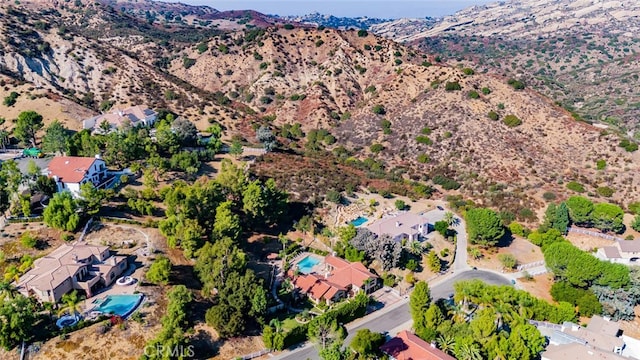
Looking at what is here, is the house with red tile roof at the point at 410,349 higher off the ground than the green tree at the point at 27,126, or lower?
lower

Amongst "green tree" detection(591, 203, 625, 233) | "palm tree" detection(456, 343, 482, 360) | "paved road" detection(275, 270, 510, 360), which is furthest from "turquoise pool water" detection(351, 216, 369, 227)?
"green tree" detection(591, 203, 625, 233)

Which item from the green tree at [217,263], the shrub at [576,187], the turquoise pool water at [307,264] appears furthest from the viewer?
the shrub at [576,187]

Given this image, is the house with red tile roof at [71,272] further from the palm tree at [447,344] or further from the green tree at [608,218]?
the green tree at [608,218]

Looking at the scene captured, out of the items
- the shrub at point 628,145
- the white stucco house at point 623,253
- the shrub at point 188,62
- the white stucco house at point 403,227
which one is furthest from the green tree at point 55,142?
the shrub at point 628,145

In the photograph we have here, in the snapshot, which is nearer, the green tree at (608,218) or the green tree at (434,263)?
the green tree at (434,263)

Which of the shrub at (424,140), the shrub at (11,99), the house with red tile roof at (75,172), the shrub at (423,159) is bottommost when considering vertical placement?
the shrub at (423,159)

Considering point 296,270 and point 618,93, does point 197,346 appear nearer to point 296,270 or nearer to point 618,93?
point 296,270

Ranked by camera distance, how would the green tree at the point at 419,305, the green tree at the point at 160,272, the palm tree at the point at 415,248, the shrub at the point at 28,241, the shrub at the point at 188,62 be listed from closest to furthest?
the green tree at the point at 419,305 < the green tree at the point at 160,272 < the shrub at the point at 28,241 < the palm tree at the point at 415,248 < the shrub at the point at 188,62

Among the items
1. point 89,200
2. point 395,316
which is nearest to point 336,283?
point 395,316

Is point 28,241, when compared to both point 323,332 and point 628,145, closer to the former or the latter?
point 323,332
